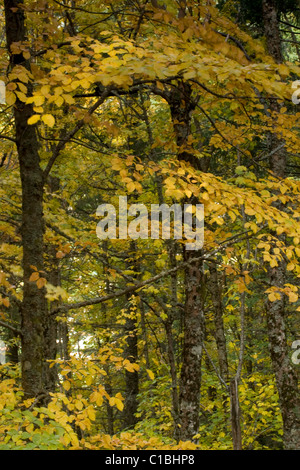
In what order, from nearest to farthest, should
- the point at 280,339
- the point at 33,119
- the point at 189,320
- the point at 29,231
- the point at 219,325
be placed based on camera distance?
1. the point at 33,119
2. the point at 29,231
3. the point at 189,320
4. the point at 280,339
5. the point at 219,325

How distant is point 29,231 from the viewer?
13.8 ft

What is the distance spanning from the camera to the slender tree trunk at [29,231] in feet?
13.3

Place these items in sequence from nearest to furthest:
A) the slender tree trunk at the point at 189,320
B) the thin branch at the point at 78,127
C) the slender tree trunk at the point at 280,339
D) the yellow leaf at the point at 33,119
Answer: the yellow leaf at the point at 33,119 < the thin branch at the point at 78,127 < the slender tree trunk at the point at 189,320 < the slender tree trunk at the point at 280,339

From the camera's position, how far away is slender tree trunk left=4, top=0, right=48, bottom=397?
4062 millimetres

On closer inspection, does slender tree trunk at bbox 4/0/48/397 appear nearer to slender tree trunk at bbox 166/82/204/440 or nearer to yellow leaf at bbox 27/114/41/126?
yellow leaf at bbox 27/114/41/126

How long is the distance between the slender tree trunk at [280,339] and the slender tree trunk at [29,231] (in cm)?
446

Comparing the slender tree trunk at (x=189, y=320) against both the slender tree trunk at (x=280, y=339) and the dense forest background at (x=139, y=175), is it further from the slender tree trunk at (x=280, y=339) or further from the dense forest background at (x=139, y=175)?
the slender tree trunk at (x=280, y=339)

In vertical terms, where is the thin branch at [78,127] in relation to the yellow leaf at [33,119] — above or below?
above

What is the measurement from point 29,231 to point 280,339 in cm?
511

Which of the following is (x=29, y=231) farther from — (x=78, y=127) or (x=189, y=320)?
(x=189, y=320)

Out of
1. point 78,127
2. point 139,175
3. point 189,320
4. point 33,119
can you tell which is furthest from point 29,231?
point 189,320

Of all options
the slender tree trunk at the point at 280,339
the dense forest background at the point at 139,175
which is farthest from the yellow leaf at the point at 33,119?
the slender tree trunk at the point at 280,339

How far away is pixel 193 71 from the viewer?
3100 millimetres
